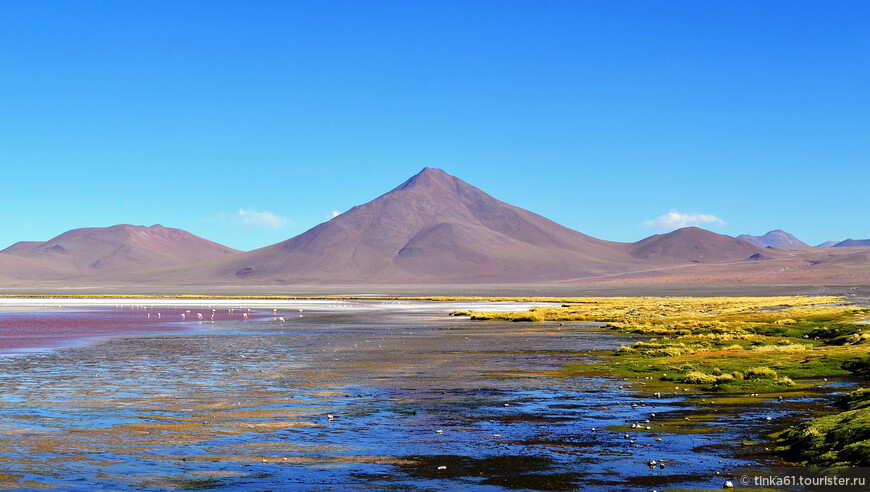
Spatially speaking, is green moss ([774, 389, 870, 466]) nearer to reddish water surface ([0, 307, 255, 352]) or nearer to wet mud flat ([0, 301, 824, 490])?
wet mud flat ([0, 301, 824, 490])

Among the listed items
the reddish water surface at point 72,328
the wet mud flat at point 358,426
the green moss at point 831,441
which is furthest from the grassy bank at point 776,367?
the reddish water surface at point 72,328

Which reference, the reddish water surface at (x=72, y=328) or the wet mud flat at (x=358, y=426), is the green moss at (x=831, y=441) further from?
the reddish water surface at (x=72, y=328)

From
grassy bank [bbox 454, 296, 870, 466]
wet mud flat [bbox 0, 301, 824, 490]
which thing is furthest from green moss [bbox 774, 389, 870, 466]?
wet mud flat [bbox 0, 301, 824, 490]

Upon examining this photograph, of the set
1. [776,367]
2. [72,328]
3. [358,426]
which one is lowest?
[358,426]

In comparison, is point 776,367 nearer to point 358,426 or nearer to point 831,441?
point 831,441

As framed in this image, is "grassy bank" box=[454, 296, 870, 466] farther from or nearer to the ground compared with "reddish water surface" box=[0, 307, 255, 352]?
nearer to the ground

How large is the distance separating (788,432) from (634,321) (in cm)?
4250

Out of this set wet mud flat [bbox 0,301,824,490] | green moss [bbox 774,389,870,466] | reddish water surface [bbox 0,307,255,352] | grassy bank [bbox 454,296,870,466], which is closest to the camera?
green moss [bbox 774,389,870,466]

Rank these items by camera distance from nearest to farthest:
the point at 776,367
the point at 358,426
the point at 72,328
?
the point at 358,426 < the point at 776,367 < the point at 72,328

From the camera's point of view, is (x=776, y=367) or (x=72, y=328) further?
(x=72, y=328)

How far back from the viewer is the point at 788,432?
15922mm

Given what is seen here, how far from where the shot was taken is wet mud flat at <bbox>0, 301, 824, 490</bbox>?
13.7m

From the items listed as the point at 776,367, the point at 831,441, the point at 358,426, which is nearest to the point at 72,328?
the point at 358,426

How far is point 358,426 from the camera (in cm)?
1834
